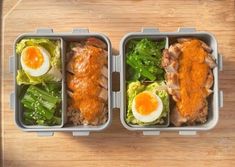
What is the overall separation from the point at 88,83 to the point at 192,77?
36cm

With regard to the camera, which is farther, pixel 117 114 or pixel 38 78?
pixel 117 114

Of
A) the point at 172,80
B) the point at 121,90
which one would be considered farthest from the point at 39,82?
the point at 172,80

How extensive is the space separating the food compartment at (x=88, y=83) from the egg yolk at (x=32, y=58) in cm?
10

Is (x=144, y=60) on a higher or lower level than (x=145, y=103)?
higher

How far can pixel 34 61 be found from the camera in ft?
5.80

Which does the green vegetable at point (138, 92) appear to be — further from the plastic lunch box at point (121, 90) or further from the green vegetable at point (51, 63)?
the green vegetable at point (51, 63)

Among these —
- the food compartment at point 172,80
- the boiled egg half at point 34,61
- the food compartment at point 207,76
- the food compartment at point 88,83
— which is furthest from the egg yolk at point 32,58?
the food compartment at point 207,76

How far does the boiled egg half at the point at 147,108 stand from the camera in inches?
69.0

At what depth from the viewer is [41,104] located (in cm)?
181

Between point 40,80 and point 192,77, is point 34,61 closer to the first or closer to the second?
point 40,80

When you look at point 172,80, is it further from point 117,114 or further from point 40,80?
point 40,80

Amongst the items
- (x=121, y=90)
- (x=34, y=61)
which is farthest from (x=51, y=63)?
(x=121, y=90)

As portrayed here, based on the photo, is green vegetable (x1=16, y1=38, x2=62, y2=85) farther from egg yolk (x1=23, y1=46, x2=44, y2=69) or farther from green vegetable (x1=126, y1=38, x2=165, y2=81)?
green vegetable (x1=126, y1=38, x2=165, y2=81)

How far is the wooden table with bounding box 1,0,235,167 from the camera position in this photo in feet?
6.25
